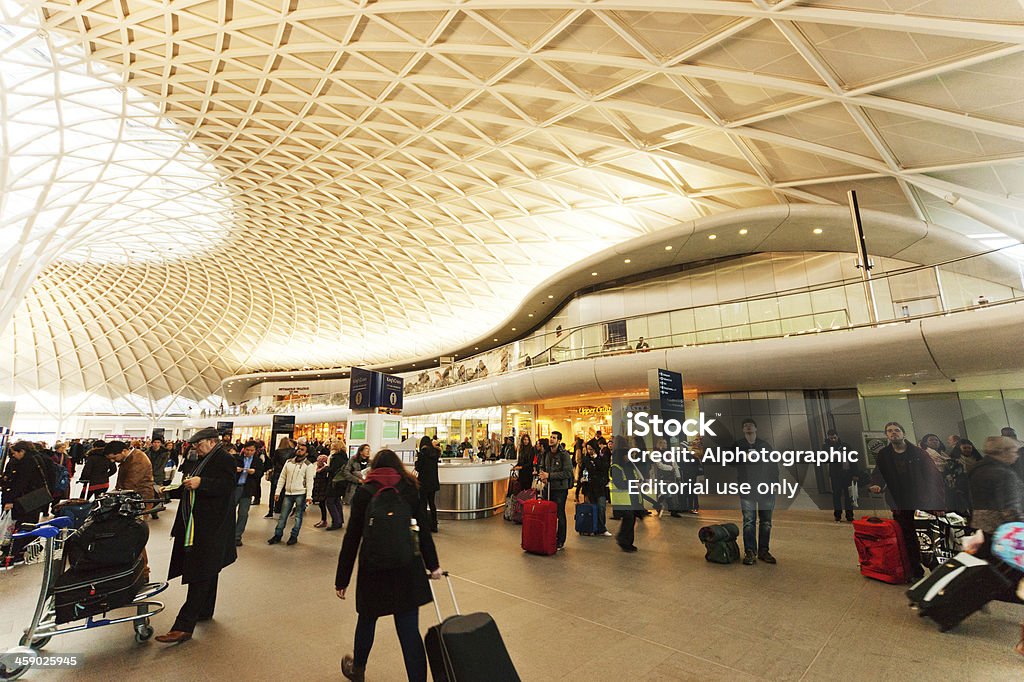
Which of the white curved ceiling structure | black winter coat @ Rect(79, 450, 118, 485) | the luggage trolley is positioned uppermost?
the white curved ceiling structure

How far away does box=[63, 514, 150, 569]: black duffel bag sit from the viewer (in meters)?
3.97

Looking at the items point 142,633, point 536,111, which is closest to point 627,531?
point 142,633

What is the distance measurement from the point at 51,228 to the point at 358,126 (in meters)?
20.0

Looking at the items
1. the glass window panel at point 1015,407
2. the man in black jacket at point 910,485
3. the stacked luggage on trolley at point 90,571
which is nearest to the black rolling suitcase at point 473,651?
the stacked luggage on trolley at point 90,571

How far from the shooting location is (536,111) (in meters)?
14.3

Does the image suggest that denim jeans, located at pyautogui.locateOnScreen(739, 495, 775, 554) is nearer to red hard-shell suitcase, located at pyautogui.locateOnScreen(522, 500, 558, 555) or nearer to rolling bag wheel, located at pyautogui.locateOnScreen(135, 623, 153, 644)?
red hard-shell suitcase, located at pyautogui.locateOnScreen(522, 500, 558, 555)

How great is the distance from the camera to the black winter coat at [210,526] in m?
4.41

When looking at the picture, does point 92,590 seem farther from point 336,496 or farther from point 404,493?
point 336,496

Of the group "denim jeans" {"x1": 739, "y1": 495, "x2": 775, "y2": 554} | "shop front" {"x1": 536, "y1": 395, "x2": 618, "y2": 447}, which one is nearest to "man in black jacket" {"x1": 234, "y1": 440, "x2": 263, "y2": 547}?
"denim jeans" {"x1": 739, "y1": 495, "x2": 775, "y2": 554}

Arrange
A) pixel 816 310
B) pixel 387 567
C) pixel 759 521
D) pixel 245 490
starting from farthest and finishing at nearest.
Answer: pixel 816 310 < pixel 245 490 < pixel 759 521 < pixel 387 567

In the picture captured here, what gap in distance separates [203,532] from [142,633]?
0.94 meters

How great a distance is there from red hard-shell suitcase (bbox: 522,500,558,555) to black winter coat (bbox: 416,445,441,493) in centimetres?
293

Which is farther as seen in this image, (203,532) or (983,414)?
A: (983,414)

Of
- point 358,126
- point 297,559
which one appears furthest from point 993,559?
point 358,126
